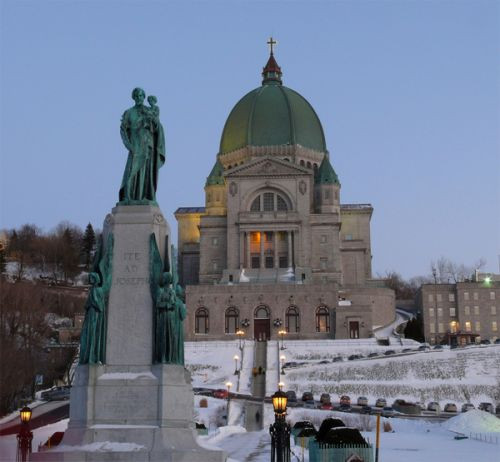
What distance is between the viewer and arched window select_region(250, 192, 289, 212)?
10212cm

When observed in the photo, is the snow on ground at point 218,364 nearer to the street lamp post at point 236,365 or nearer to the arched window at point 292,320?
the street lamp post at point 236,365

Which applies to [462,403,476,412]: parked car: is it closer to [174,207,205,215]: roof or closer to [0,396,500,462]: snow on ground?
[0,396,500,462]: snow on ground

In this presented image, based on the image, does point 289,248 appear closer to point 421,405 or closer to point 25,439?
point 421,405

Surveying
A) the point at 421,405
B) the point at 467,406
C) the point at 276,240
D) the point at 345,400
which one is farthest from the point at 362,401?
the point at 276,240

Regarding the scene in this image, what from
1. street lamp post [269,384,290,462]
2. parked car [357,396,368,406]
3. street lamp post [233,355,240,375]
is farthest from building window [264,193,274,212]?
street lamp post [269,384,290,462]

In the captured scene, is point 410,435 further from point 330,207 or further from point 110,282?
point 330,207

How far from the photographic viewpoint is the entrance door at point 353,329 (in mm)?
90438

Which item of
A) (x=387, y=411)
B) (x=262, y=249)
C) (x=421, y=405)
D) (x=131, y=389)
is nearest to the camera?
(x=131, y=389)

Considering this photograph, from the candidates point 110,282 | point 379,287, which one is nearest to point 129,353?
point 110,282

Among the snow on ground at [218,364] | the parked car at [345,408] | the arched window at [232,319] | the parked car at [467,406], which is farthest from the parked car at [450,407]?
the arched window at [232,319]

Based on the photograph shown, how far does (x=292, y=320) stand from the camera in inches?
3625

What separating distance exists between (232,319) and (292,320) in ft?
20.3

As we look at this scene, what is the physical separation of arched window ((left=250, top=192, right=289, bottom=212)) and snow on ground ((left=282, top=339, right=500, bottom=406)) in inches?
942

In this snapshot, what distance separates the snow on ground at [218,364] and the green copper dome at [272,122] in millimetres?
35593
